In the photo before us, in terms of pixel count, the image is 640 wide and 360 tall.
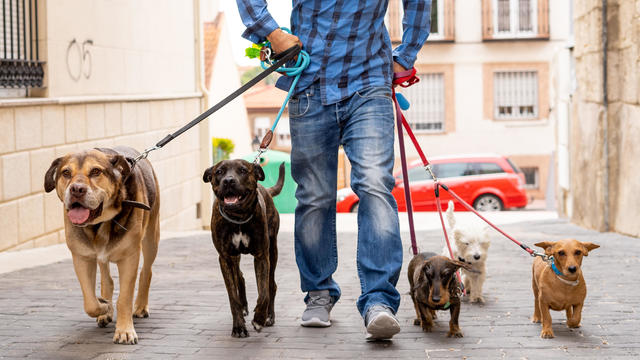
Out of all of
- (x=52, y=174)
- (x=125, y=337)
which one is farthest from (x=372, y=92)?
(x=125, y=337)

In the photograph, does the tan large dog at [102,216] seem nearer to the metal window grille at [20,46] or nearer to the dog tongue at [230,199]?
the dog tongue at [230,199]

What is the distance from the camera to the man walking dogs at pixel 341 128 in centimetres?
433

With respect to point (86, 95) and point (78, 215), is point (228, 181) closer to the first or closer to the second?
point (78, 215)

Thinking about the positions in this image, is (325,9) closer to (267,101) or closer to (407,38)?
(407,38)

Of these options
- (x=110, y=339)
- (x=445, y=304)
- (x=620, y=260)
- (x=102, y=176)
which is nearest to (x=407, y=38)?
(x=445, y=304)

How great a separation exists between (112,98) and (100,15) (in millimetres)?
1103

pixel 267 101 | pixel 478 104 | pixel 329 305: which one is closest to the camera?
pixel 329 305

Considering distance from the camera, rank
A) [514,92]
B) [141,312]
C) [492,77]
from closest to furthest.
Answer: [141,312] < [492,77] < [514,92]

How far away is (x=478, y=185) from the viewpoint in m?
24.0

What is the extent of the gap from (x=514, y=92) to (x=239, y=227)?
3235 cm

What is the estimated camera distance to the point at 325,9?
14.6ft

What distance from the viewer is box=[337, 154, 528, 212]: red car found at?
23.9m

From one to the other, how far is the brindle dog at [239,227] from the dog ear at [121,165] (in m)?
0.40

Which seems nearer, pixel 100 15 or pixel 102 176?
pixel 102 176
